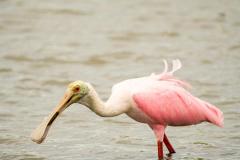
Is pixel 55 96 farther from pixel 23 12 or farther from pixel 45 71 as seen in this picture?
pixel 23 12

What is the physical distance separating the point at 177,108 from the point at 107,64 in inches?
250

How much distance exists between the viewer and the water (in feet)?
36.8

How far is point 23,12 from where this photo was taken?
65.8ft

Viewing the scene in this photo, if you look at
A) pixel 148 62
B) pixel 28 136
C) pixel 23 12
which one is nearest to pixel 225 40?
pixel 148 62

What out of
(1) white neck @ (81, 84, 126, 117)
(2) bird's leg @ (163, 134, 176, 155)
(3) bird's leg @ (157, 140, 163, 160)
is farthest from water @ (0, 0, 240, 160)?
(1) white neck @ (81, 84, 126, 117)

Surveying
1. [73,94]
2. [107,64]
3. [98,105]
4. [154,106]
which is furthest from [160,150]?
[107,64]

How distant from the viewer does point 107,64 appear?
16.5 m

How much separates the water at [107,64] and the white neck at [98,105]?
0.99m

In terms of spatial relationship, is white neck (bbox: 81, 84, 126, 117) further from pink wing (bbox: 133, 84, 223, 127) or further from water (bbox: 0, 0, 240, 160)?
water (bbox: 0, 0, 240, 160)

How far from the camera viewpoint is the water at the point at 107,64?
36.8ft

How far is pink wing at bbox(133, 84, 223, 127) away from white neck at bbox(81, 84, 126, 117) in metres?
0.53

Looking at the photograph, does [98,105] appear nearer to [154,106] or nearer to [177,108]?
[154,106]

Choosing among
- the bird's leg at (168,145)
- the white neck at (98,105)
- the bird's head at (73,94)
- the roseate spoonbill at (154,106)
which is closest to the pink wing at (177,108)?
the roseate spoonbill at (154,106)

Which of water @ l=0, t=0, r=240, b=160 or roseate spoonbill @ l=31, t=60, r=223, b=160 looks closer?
roseate spoonbill @ l=31, t=60, r=223, b=160
